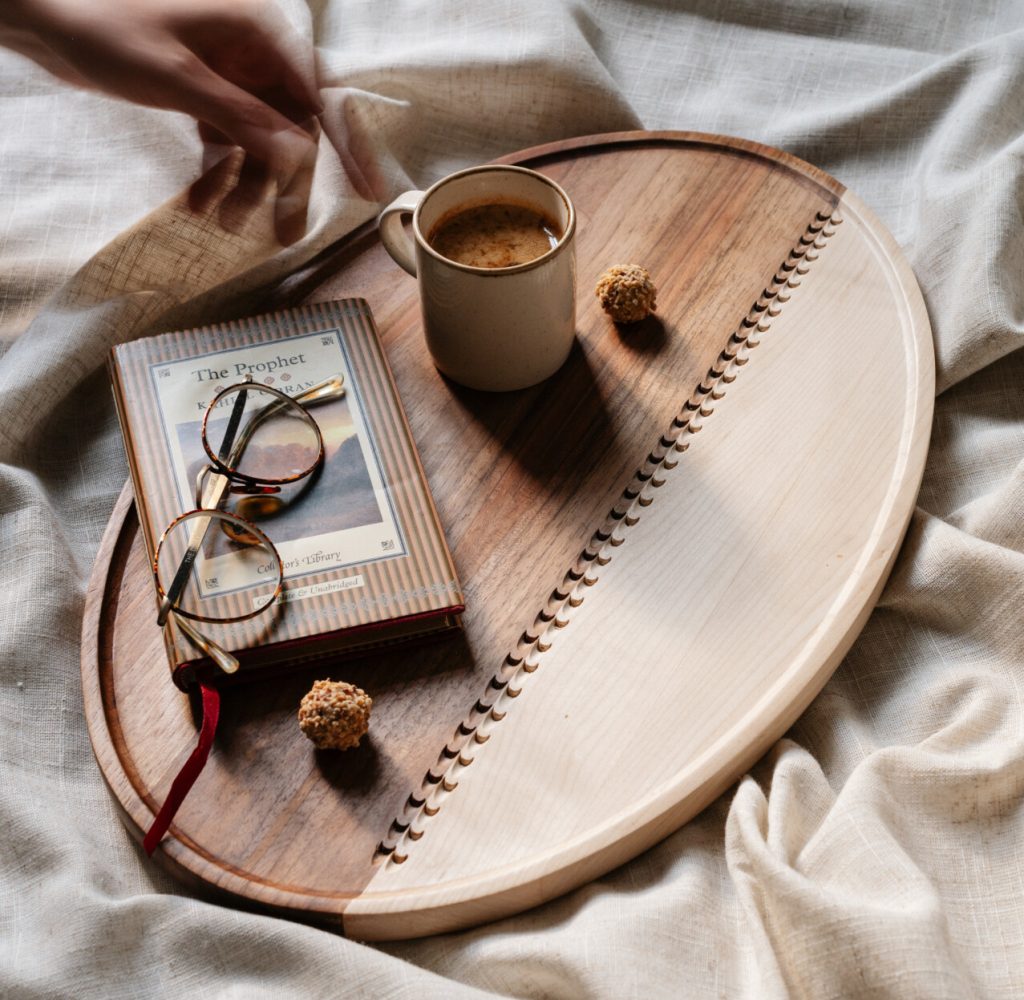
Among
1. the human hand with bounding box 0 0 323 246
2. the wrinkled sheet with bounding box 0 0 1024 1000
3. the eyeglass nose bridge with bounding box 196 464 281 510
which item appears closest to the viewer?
the wrinkled sheet with bounding box 0 0 1024 1000

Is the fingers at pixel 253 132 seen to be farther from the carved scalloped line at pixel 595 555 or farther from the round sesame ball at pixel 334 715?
the round sesame ball at pixel 334 715

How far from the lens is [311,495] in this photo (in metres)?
0.90

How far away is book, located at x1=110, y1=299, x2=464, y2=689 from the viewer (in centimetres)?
84

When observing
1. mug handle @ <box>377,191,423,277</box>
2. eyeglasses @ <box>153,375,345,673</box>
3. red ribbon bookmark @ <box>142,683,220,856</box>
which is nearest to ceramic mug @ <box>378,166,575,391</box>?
mug handle @ <box>377,191,423,277</box>

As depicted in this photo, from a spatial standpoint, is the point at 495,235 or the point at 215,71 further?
the point at 215,71

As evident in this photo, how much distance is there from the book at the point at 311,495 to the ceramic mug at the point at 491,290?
0.06 meters

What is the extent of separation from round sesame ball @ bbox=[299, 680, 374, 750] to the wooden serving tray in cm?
2

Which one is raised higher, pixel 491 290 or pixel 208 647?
pixel 491 290

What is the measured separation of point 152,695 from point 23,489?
0.25 m

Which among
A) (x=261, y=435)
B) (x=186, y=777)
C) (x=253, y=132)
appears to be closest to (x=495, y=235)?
(x=261, y=435)

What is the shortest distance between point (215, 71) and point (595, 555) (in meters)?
0.65

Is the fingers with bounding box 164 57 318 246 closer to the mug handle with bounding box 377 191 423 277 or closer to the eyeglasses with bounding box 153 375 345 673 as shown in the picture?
the mug handle with bounding box 377 191 423 277

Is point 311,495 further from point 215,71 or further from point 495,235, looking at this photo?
point 215,71

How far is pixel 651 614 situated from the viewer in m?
0.89
